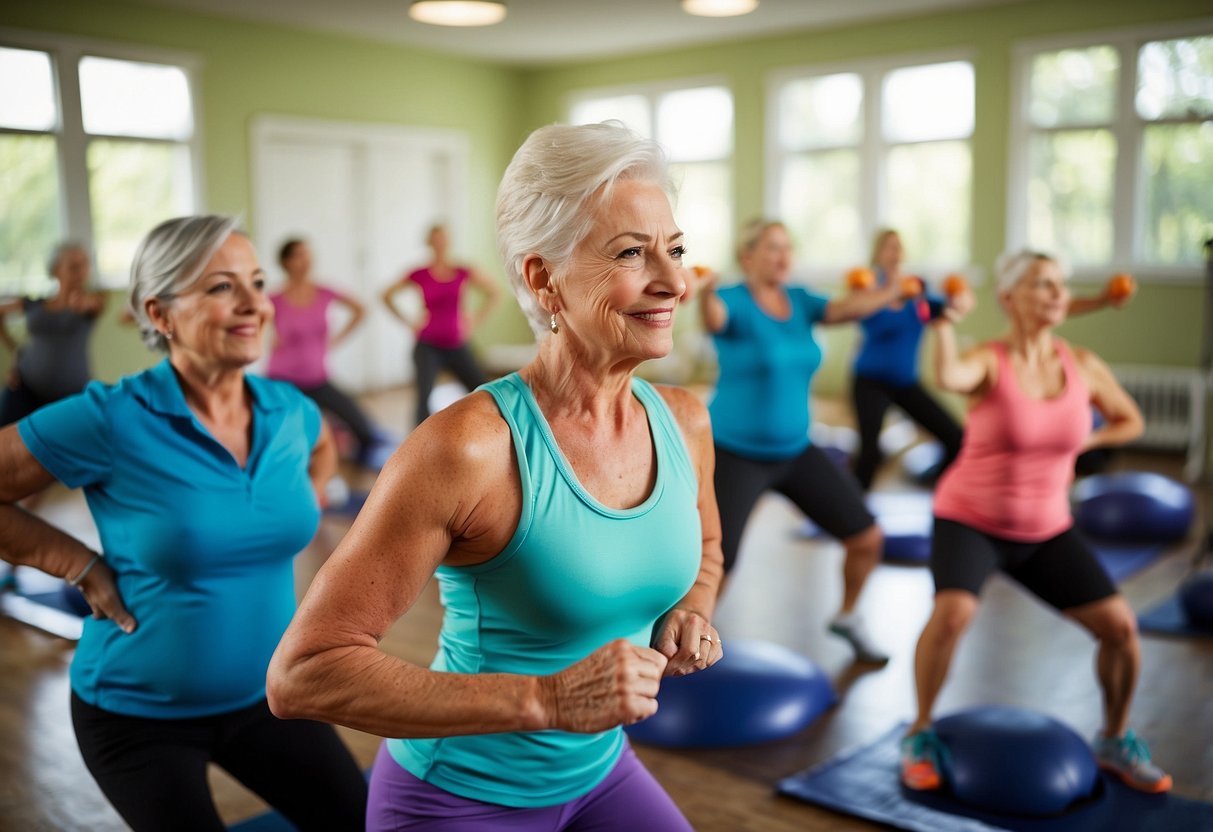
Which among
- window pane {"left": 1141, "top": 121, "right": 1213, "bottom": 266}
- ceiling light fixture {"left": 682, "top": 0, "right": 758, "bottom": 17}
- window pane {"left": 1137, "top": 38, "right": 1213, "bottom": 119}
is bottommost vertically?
window pane {"left": 1141, "top": 121, "right": 1213, "bottom": 266}

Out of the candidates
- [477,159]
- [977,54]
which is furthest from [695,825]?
[477,159]

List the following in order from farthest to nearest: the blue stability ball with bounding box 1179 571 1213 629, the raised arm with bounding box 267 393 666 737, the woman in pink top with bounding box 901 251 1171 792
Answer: the blue stability ball with bounding box 1179 571 1213 629
the woman in pink top with bounding box 901 251 1171 792
the raised arm with bounding box 267 393 666 737

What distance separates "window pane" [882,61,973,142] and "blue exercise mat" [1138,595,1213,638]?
5161 millimetres

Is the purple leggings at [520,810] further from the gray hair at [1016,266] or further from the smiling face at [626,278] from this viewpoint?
the gray hair at [1016,266]

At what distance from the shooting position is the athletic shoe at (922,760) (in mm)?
2744

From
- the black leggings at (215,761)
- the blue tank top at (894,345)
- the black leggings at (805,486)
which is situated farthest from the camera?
the blue tank top at (894,345)

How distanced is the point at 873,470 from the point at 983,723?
2.86 m

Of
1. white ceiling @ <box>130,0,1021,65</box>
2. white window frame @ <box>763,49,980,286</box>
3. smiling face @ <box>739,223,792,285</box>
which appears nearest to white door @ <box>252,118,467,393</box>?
white ceiling @ <box>130,0,1021,65</box>

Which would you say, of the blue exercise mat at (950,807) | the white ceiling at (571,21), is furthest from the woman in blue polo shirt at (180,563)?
the white ceiling at (571,21)

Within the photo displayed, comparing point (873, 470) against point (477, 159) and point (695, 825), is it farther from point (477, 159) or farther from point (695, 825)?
point (477, 159)

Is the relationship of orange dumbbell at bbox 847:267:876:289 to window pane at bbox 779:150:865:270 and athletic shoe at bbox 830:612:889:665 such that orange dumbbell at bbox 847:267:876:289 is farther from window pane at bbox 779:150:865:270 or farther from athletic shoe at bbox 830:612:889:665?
window pane at bbox 779:150:865:270

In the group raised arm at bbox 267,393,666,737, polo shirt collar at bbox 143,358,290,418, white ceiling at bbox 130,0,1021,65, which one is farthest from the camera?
white ceiling at bbox 130,0,1021,65

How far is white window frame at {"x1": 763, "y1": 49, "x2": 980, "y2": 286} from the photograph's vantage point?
339 inches

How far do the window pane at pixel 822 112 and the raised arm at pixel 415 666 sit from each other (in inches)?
330
